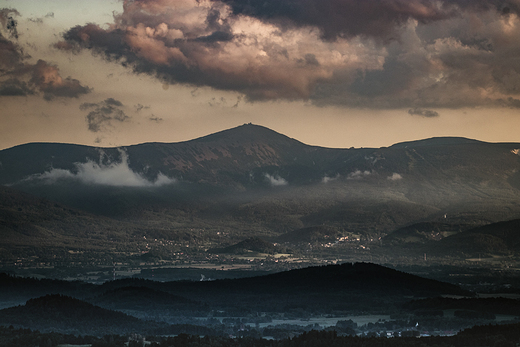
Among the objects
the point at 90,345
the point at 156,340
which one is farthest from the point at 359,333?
the point at 90,345

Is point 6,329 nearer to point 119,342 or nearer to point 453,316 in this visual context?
point 119,342

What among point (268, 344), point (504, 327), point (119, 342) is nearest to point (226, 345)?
point (268, 344)

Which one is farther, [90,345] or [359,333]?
[359,333]

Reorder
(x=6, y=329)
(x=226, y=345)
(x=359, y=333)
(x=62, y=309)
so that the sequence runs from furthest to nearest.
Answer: (x=62, y=309)
(x=359, y=333)
(x=6, y=329)
(x=226, y=345)

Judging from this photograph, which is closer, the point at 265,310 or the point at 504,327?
the point at 504,327

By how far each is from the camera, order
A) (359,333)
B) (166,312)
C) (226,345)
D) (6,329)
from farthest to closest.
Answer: (166,312), (359,333), (6,329), (226,345)

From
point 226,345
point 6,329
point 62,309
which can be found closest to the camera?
point 226,345

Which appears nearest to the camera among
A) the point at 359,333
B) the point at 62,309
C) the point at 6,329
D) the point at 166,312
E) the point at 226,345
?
the point at 226,345

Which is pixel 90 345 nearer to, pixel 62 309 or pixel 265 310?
pixel 62 309

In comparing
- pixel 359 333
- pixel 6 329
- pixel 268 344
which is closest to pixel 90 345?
pixel 6 329
